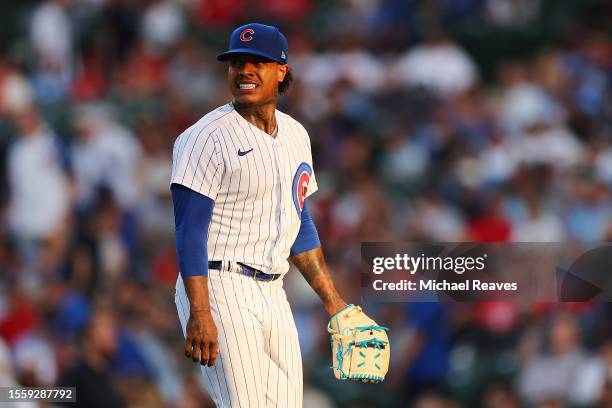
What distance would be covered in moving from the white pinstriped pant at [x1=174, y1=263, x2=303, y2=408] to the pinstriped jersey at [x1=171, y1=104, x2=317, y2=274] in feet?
0.33

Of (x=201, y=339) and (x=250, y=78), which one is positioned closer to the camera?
(x=201, y=339)

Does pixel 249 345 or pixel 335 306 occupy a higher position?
pixel 335 306

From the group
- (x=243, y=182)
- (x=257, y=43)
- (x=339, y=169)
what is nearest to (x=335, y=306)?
(x=243, y=182)

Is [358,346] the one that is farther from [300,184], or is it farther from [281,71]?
[281,71]

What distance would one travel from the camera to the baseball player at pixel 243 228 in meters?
4.64

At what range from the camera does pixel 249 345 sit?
4.77m

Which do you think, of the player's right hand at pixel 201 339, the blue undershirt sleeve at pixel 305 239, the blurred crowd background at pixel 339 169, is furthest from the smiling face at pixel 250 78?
the blurred crowd background at pixel 339 169

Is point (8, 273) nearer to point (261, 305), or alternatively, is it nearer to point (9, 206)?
point (9, 206)

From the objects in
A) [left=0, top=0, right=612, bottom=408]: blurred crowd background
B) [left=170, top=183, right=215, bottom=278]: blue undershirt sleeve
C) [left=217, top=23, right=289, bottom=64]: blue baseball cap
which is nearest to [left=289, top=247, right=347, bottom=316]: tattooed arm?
[left=170, top=183, right=215, bottom=278]: blue undershirt sleeve

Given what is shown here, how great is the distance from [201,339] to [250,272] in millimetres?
431

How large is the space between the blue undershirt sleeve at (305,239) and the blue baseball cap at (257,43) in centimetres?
69

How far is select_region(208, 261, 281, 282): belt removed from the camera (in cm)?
482

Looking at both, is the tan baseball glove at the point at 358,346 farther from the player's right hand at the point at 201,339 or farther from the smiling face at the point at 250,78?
the smiling face at the point at 250,78

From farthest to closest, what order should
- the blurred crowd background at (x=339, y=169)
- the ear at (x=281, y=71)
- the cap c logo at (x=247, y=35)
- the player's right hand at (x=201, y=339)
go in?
the blurred crowd background at (x=339, y=169) < the ear at (x=281, y=71) < the cap c logo at (x=247, y=35) < the player's right hand at (x=201, y=339)
